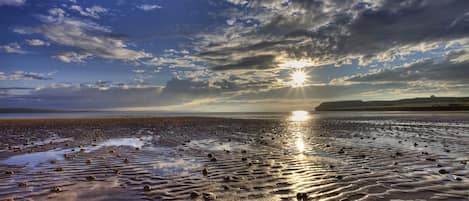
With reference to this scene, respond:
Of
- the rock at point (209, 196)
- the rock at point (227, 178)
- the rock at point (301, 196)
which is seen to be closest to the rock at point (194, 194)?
the rock at point (209, 196)

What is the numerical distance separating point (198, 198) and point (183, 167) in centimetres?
427

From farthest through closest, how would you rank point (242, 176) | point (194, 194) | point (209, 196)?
point (242, 176) < point (194, 194) < point (209, 196)

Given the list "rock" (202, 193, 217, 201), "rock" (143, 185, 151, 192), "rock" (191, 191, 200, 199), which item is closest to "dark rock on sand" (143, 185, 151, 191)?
"rock" (143, 185, 151, 192)

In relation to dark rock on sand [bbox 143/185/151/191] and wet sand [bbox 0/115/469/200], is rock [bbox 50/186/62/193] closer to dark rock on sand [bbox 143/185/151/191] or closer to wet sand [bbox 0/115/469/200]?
wet sand [bbox 0/115/469/200]

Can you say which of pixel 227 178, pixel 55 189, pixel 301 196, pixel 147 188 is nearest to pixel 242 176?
pixel 227 178

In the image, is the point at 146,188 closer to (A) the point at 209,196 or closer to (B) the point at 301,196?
(A) the point at 209,196

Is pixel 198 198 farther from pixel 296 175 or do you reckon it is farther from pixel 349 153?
pixel 349 153

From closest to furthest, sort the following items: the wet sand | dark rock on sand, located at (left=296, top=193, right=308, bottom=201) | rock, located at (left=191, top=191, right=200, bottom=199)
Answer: dark rock on sand, located at (left=296, top=193, right=308, bottom=201) → rock, located at (left=191, top=191, right=200, bottom=199) → the wet sand

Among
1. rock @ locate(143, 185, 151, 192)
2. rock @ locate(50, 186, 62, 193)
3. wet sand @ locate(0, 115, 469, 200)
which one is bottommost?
wet sand @ locate(0, 115, 469, 200)

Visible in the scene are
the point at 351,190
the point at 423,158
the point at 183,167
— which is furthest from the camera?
the point at 423,158

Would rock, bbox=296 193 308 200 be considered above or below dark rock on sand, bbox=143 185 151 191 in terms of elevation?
below

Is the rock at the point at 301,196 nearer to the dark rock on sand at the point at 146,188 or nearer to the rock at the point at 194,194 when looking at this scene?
the rock at the point at 194,194

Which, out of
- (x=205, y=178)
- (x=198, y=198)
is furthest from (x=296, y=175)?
(x=198, y=198)

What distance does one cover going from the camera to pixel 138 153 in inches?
592
